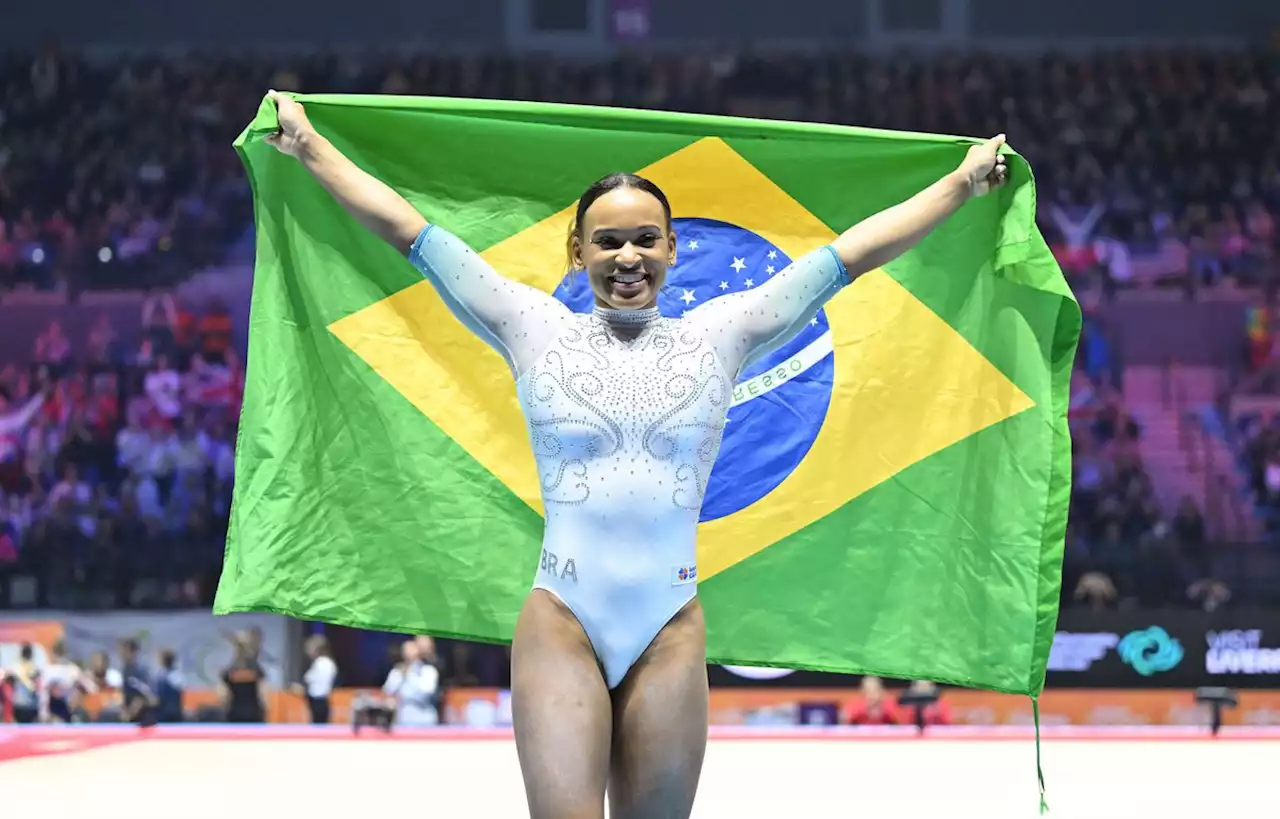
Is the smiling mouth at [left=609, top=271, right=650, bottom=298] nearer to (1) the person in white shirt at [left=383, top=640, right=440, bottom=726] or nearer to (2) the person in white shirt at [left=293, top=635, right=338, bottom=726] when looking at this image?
(1) the person in white shirt at [left=383, top=640, right=440, bottom=726]

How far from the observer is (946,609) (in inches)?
184

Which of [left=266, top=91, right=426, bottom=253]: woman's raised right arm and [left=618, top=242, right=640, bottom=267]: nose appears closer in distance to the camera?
[left=618, top=242, right=640, bottom=267]: nose

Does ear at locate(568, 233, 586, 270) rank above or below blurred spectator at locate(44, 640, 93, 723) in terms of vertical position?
above

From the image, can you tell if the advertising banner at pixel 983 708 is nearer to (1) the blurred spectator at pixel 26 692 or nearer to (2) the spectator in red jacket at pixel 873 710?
(2) the spectator in red jacket at pixel 873 710

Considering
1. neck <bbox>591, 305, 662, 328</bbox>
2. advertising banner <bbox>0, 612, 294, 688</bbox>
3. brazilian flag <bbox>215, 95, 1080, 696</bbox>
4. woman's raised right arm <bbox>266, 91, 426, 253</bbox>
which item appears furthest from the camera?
advertising banner <bbox>0, 612, 294, 688</bbox>

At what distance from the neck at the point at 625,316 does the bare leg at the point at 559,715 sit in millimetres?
639

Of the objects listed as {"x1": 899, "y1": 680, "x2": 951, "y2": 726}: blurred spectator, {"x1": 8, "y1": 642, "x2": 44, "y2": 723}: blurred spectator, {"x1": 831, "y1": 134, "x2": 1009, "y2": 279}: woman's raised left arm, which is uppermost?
{"x1": 831, "y1": 134, "x2": 1009, "y2": 279}: woman's raised left arm

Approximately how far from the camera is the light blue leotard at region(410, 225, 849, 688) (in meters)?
3.21

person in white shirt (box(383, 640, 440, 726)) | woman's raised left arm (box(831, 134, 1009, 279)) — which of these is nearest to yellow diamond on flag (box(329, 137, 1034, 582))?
woman's raised left arm (box(831, 134, 1009, 279))

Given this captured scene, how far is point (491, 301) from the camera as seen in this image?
3.39 meters

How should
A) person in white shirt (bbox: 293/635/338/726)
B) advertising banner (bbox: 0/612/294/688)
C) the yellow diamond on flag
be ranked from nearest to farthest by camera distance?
the yellow diamond on flag
person in white shirt (bbox: 293/635/338/726)
advertising banner (bbox: 0/612/294/688)

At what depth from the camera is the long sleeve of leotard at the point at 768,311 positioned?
3.42m

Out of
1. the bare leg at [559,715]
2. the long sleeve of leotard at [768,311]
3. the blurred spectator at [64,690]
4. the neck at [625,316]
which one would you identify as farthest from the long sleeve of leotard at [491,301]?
the blurred spectator at [64,690]

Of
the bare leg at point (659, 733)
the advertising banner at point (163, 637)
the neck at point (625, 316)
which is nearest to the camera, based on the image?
the bare leg at point (659, 733)
